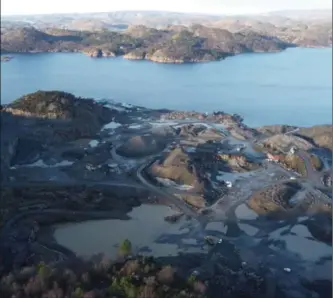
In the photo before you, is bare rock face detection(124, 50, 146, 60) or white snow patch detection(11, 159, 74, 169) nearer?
white snow patch detection(11, 159, 74, 169)

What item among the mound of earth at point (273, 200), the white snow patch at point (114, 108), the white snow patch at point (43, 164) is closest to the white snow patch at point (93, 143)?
the white snow patch at point (43, 164)

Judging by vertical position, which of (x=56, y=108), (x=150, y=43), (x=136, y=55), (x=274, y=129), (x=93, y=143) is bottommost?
(x=93, y=143)

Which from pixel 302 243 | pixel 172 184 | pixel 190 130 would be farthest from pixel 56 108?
pixel 302 243

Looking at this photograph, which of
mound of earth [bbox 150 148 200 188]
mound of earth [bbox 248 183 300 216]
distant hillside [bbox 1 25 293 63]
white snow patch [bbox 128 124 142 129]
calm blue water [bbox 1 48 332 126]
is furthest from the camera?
distant hillside [bbox 1 25 293 63]

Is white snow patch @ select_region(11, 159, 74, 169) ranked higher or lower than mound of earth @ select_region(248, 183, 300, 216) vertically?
lower

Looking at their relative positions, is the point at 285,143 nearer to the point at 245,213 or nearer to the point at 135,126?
the point at 245,213

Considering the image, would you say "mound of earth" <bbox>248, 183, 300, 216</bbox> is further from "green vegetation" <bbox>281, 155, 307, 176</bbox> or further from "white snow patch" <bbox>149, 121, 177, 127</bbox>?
"white snow patch" <bbox>149, 121, 177, 127</bbox>

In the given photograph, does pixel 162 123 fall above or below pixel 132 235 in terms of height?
above

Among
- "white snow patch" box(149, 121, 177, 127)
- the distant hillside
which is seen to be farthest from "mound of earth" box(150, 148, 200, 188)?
the distant hillside
